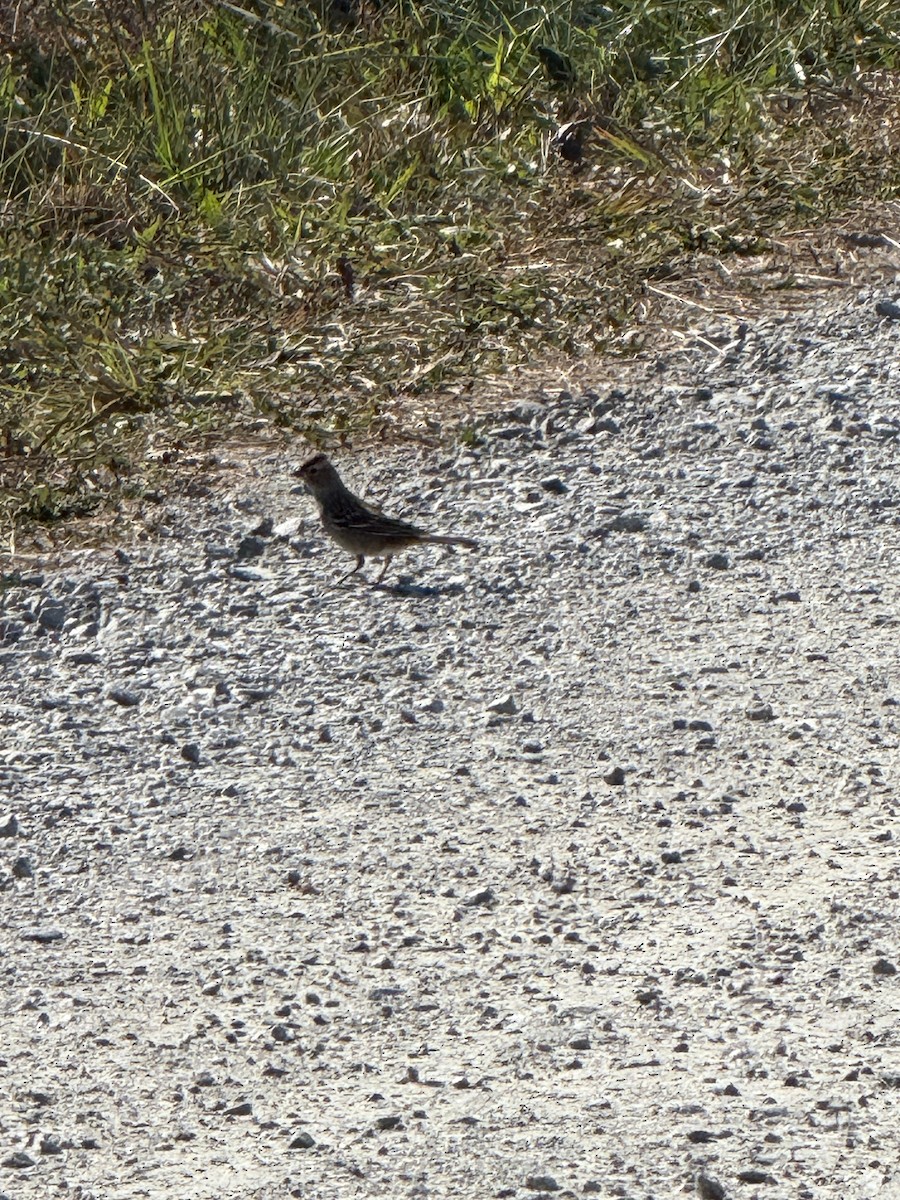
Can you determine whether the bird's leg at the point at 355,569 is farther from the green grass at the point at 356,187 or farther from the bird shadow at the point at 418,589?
the green grass at the point at 356,187

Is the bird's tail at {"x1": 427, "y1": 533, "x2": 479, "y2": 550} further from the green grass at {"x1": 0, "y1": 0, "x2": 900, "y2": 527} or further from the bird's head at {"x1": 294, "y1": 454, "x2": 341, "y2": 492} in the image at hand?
the green grass at {"x1": 0, "y1": 0, "x2": 900, "y2": 527}

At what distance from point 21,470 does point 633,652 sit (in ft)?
7.31

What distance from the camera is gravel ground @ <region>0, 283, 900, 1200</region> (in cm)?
393

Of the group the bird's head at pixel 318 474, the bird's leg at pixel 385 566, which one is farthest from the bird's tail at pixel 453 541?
the bird's head at pixel 318 474

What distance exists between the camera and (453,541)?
6.32m

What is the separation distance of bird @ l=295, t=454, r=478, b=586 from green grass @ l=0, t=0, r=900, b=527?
605mm

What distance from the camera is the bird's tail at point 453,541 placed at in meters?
6.29

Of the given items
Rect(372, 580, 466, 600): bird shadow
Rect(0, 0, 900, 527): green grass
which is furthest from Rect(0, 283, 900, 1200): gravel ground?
Rect(0, 0, 900, 527): green grass

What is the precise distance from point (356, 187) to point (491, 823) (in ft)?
13.5

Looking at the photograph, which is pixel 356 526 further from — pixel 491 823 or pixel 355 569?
pixel 491 823

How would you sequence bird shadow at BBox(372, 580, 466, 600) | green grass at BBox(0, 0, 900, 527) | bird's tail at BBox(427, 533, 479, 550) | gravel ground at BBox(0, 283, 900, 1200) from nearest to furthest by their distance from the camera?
gravel ground at BBox(0, 283, 900, 1200) < bird shadow at BBox(372, 580, 466, 600) < bird's tail at BBox(427, 533, 479, 550) < green grass at BBox(0, 0, 900, 527)

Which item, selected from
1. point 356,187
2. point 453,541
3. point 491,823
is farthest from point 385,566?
point 356,187

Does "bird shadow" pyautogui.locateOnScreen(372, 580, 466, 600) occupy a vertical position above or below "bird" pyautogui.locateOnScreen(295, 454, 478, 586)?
below

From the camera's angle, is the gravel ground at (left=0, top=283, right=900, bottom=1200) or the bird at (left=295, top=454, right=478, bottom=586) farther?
the bird at (left=295, top=454, right=478, bottom=586)
